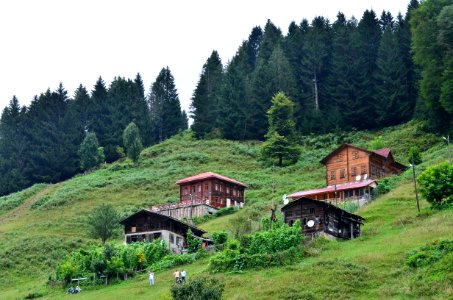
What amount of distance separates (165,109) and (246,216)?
71.0m

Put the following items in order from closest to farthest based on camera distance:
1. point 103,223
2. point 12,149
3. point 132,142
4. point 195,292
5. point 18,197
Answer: point 195,292
point 103,223
point 18,197
point 132,142
point 12,149

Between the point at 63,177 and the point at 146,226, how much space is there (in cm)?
5819

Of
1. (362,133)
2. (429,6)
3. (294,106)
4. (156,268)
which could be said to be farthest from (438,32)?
(156,268)

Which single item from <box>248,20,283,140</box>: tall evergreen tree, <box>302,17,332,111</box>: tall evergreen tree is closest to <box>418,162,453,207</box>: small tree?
<box>302,17,332,111</box>: tall evergreen tree

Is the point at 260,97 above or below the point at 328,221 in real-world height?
above

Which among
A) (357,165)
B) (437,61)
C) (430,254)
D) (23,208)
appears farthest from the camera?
(23,208)

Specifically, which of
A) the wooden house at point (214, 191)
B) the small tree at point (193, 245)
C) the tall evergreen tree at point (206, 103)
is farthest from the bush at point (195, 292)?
the tall evergreen tree at point (206, 103)

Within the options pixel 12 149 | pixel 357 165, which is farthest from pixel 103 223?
pixel 12 149

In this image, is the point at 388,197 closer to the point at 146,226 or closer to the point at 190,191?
the point at 146,226

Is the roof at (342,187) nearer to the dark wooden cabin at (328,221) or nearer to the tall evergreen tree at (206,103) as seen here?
the dark wooden cabin at (328,221)

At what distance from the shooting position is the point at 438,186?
220ft

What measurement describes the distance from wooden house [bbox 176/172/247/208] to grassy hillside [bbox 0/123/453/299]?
96.3 inches

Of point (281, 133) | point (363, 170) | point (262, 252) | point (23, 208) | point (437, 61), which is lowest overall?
point (262, 252)

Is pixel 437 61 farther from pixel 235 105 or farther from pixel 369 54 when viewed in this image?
pixel 235 105
